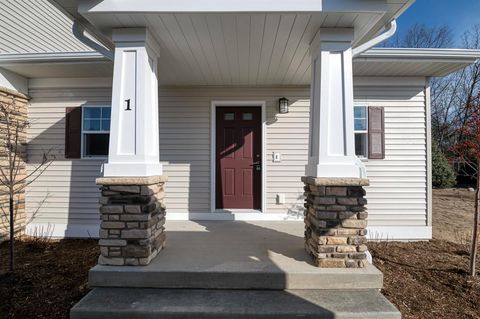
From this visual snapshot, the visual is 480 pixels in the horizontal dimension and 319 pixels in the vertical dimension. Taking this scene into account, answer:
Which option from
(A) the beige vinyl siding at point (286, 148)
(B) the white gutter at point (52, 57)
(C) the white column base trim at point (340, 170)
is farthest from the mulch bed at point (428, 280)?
(B) the white gutter at point (52, 57)

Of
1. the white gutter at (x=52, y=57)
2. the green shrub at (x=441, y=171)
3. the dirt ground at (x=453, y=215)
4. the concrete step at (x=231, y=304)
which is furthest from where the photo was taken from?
the green shrub at (x=441, y=171)

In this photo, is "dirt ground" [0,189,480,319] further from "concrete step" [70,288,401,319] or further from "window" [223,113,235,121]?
"window" [223,113,235,121]

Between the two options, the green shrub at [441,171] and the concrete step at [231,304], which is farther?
the green shrub at [441,171]

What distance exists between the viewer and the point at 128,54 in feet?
10.1

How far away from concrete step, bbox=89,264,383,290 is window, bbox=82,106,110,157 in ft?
10.0

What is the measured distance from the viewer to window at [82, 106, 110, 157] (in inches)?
211

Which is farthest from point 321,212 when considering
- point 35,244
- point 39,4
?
point 39,4

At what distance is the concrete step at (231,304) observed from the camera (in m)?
2.43

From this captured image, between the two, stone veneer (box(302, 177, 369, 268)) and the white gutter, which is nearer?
stone veneer (box(302, 177, 369, 268))

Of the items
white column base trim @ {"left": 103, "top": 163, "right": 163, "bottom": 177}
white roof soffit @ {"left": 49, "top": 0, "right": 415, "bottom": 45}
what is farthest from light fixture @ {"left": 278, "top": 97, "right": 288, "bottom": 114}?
white column base trim @ {"left": 103, "top": 163, "right": 163, "bottom": 177}

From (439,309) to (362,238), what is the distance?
1.09 m

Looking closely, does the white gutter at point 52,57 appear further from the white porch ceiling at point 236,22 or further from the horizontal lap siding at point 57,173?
the white porch ceiling at point 236,22

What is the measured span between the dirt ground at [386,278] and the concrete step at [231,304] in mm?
626

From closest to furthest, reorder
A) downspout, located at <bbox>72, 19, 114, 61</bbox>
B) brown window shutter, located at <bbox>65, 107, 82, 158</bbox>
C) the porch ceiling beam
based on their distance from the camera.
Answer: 1. the porch ceiling beam
2. downspout, located at <bbox>72, 19, 114, 61</bbox>
3. brown window shutter, located at <bbox>65, 107, 82, 158</bbox>
